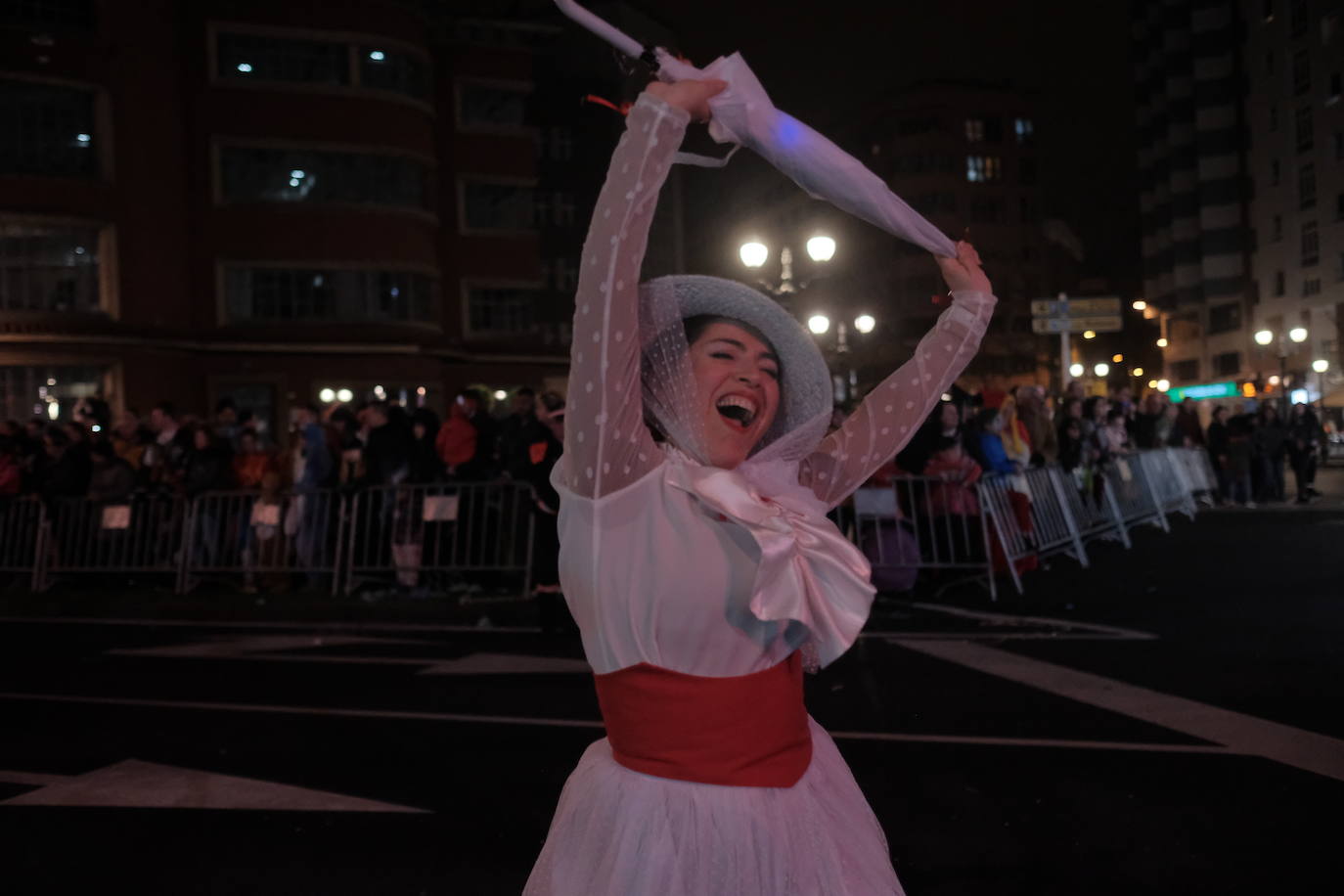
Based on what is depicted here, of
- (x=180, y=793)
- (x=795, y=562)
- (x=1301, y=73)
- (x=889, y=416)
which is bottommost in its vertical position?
(x=180, y=793)

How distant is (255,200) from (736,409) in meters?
35.1

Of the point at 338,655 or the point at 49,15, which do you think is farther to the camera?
the point at 49,15

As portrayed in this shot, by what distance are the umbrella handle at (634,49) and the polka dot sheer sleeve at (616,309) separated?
13 cm

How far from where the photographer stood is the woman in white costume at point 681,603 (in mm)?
2064

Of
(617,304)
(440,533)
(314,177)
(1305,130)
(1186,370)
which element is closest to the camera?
(617,304)

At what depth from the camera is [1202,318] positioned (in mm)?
81062

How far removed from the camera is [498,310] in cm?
4200

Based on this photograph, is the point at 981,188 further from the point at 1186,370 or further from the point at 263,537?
the point at 263,537

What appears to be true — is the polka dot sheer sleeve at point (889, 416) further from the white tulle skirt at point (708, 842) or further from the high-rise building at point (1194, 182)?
the high-rise building at point (1194, 182)

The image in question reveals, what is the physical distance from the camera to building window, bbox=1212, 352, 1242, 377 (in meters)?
76.4

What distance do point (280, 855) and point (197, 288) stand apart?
31923mm

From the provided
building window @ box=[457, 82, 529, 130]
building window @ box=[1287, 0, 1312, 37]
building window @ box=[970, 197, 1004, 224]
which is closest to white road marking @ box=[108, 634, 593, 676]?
building window @ box=[457, 82, 529, 130]

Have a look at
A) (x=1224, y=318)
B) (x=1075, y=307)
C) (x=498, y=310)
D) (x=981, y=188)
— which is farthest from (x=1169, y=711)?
(x=981, y=188)

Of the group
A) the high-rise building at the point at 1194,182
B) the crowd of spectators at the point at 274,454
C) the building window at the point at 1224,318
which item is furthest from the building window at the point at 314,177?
the building window at the point at 1224,318
